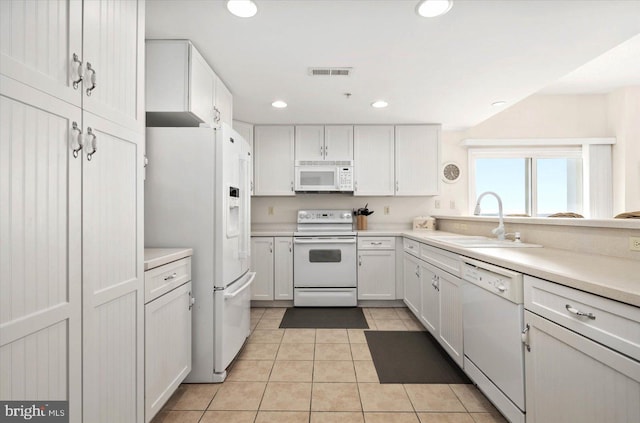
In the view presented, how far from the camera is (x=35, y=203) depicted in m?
0.83

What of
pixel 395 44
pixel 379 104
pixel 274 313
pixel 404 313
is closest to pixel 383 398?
pixel 404 313

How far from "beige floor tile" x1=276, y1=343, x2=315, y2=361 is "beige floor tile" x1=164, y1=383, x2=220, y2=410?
1.86ft

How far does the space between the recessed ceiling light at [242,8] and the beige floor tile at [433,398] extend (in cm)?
244

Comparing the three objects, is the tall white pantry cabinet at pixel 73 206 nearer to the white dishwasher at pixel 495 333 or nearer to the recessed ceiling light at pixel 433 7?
the recessed ceiling light at pixel 433 7

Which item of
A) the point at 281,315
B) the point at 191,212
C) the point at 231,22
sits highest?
the point at 231,22

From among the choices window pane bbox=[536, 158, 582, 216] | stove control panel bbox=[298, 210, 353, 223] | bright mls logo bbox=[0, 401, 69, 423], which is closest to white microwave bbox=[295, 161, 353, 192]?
stove control panel bbox=[298, 210, 353, 223]

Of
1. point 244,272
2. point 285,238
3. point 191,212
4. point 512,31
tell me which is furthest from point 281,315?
point 512,31

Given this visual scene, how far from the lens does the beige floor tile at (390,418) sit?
62.3 inches


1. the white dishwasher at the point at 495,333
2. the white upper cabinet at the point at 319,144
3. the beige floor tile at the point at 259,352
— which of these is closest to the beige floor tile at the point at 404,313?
the white dishwasher at the point at 495,333

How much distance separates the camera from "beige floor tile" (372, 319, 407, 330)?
9.46 feet

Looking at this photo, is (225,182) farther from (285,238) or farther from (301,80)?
(285,238)

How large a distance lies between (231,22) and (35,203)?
4.71 feet

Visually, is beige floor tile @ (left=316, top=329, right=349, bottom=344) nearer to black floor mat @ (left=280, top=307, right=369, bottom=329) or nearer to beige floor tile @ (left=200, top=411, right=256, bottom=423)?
black floor mat @ (left=280, top=307, right=369, bottom=329)

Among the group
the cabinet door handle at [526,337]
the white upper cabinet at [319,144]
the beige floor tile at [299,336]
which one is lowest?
the beige floor tile at [299,336]
